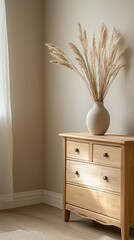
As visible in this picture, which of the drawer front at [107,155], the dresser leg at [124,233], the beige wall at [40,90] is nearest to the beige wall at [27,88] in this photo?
the beige wall at [40,90]

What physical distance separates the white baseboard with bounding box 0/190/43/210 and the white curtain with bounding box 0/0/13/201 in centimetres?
14

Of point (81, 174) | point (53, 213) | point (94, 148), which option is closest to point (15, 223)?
point (53, 213)

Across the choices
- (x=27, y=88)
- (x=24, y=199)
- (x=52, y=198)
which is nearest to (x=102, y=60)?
(x=27, y=88)

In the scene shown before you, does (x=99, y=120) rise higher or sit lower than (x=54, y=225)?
higher

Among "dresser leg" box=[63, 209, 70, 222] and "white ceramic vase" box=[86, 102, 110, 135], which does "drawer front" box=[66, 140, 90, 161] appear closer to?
"white ceramic vase" box=[86, 102, 110, 135]

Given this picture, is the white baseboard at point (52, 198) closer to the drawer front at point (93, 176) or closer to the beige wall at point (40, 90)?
the beige wall at point (40, 90)

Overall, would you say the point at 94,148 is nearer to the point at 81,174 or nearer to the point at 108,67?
the point at 81,174

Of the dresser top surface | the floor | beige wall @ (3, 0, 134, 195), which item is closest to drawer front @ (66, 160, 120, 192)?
the dresser top surface

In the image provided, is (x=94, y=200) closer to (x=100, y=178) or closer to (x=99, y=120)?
(x=100, y=178)

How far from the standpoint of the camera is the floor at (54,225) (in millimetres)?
3412

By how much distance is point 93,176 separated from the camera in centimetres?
346

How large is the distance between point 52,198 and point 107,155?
1362 mm

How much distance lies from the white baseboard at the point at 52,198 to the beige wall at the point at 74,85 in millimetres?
58

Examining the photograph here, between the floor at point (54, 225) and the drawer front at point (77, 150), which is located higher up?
the drawer front at point (77, 150)
